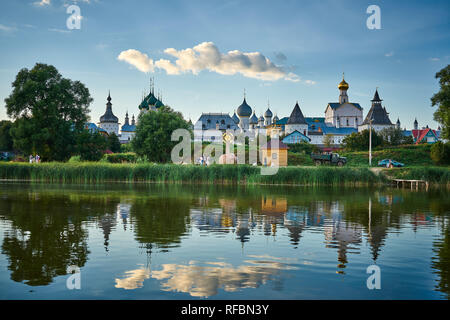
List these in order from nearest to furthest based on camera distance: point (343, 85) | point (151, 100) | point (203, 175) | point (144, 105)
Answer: point (203, 175)
point (151, 100)
point (144, 105)
point (343, 85)

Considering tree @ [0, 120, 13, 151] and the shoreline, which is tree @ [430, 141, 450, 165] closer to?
the shoreline

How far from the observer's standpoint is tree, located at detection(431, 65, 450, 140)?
170 feet

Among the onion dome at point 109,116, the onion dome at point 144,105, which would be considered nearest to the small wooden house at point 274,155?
the onion dome at point 144,105

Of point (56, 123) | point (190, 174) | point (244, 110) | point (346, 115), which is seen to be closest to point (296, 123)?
point (244, 110)

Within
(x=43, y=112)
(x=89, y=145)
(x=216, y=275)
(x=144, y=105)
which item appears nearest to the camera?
(x=216, y=275)

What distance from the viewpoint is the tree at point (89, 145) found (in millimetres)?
50156

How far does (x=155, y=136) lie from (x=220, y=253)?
4562cm

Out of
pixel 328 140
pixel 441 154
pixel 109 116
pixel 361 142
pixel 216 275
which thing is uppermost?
pixel 109 116

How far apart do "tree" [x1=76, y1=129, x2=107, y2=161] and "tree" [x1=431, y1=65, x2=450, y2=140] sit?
4014 centimetres

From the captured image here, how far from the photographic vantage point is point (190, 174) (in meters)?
33.8

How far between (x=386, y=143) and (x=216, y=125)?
49370 millimetres

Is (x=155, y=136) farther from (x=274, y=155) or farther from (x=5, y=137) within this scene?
(x=5, y=137)
